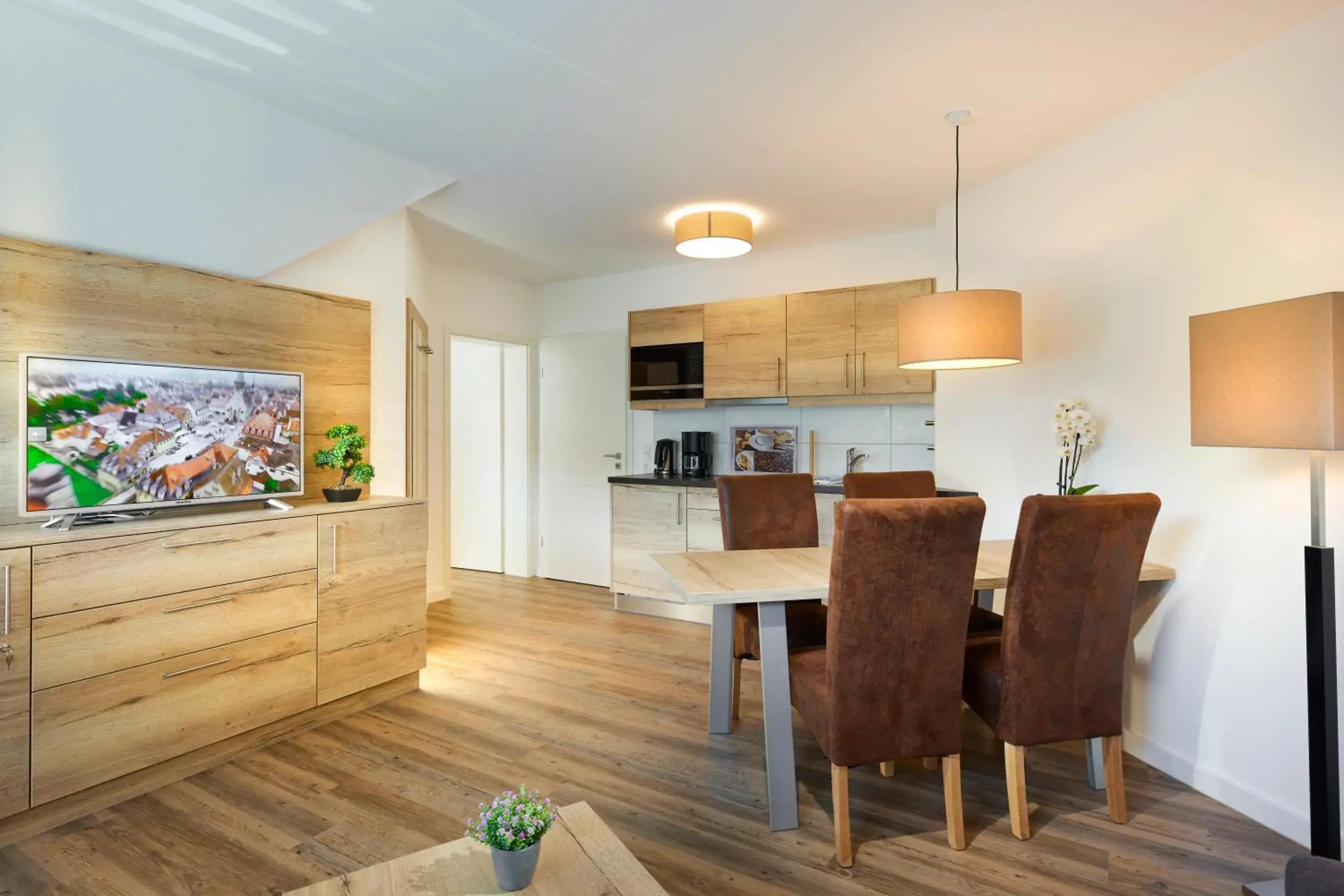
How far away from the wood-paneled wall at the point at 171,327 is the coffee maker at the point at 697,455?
89.8 inches

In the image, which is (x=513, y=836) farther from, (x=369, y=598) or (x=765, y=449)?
(x=765, y=449)

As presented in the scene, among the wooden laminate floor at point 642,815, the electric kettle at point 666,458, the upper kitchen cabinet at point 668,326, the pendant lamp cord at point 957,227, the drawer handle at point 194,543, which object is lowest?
the wooden laminate floor at point 642,815

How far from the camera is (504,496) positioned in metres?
6.05

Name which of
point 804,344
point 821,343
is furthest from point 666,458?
point 821,343

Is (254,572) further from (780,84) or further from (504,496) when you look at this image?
(504,496)

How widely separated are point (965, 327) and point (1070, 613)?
1068 mm

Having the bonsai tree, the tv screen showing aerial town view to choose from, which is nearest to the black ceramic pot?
the bonsai tree

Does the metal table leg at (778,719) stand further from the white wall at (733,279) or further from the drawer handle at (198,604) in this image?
the white wall at (733,279)

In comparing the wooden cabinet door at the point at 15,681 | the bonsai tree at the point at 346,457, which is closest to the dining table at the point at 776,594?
the bonsai tree at the point at 346,457

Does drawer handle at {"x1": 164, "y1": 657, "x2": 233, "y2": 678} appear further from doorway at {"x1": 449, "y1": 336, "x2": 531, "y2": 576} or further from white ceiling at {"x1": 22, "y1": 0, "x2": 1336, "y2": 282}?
doorway at {"x1": 449, "y1": 336, "x2": 531, "y2": 576}

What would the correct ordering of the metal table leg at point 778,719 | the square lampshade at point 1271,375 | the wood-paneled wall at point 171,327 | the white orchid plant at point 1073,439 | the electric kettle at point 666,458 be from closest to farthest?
the square lampshade at point 1271,375 < the metal table leg at point 778,719 < the wood-paneled wall at point 171,327 < the white orchid plant at point 1073,439 < the electric kettle at point 666,458

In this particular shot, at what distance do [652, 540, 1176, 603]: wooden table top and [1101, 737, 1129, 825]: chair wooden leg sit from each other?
555mm

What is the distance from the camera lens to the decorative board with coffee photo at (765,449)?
195 inches

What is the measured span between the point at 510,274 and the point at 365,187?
2.32 meters
